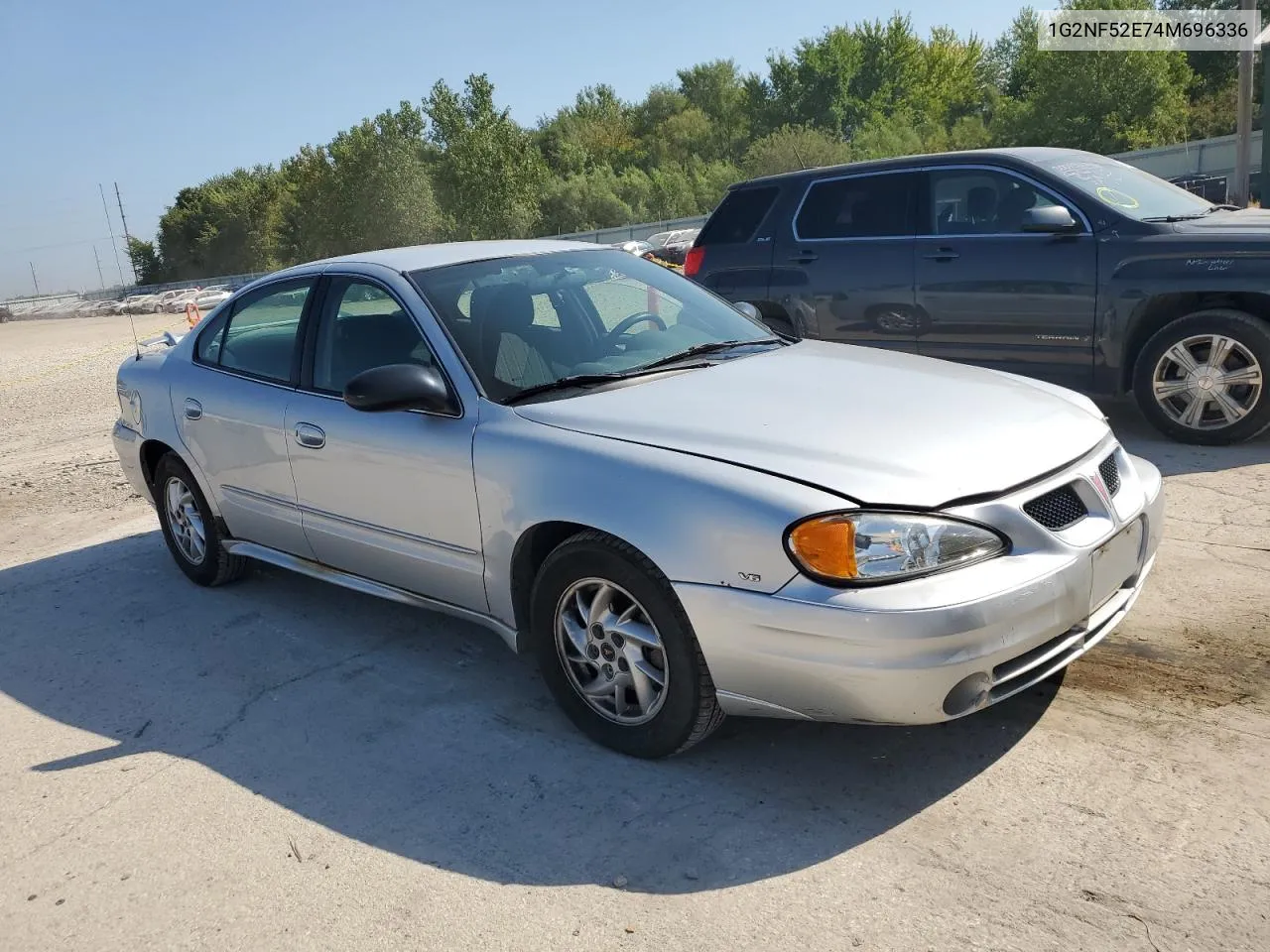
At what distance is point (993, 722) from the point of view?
353 centimetres

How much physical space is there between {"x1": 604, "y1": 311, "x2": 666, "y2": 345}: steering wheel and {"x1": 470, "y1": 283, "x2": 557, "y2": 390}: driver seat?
12.4 inches

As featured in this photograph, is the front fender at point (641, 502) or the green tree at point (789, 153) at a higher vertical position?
the green tree at point (789, 153)

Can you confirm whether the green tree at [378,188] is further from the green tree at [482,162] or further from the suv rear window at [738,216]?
the suv rear window at [738,216]

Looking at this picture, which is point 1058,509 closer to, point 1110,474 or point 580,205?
point 1110,474

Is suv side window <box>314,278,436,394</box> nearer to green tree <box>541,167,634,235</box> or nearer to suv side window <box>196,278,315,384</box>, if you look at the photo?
suv side window <box>196,278,315,384</box>

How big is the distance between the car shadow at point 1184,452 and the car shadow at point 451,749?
3178 millimetres

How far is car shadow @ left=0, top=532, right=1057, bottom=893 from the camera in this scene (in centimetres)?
307

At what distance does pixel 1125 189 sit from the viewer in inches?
280

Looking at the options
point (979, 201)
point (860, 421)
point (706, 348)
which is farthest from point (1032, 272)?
point (860, 421)

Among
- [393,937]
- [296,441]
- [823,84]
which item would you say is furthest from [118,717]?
[823,84]

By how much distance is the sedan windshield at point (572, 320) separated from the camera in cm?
407

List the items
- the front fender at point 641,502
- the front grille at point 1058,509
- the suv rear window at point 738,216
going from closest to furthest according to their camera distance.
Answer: the front fender at point 641,502 < the front grille at point 1058,509 < the suv rear window at point 738,216

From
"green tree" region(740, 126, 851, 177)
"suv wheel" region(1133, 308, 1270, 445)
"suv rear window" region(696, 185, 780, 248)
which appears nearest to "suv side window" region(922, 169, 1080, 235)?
"suv wheel" region(1133, 308, 1270, 445)

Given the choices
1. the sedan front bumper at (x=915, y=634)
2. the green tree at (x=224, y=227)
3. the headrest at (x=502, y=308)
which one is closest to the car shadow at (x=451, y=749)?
the sedan front bumper at (x=915, y=634)
